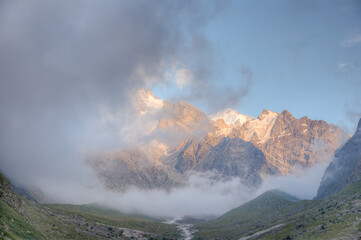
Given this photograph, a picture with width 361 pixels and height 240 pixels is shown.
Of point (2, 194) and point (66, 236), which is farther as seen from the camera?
point (66, 236)

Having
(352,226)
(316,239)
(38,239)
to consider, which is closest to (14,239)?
(38,239)

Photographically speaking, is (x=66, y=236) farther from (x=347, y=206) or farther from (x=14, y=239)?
(x=347, y=206)

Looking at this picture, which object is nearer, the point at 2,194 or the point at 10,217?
the point at 10,217

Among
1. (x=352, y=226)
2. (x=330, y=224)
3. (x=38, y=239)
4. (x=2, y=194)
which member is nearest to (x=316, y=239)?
(x=352, y=226)

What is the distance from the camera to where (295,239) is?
155m

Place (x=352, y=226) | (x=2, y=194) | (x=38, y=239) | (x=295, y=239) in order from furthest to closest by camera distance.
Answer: (x=295, y=239) → (x=352, y=226) → (x=2, y=194) → (x=38, y=239)

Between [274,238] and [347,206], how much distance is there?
53236 millimetres

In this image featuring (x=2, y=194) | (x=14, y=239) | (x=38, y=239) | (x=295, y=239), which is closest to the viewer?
(x=14, y=239)

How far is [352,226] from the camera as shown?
433 feet

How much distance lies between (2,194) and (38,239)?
34.6 metres

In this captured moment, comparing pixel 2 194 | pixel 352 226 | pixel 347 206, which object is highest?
pixel 347 206

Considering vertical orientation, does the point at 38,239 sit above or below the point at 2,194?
below

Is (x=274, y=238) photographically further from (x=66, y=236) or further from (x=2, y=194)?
(x=2, y=194)

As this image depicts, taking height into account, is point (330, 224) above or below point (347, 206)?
below
